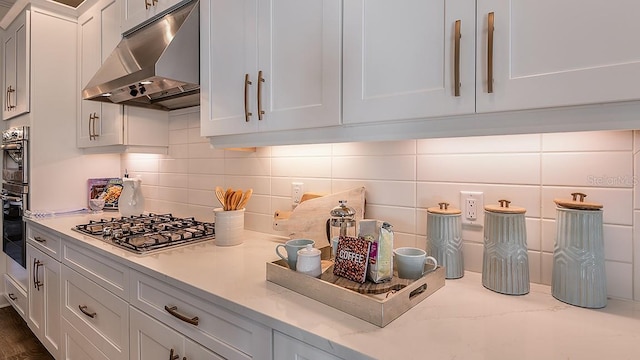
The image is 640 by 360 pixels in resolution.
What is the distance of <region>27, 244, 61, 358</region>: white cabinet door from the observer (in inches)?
72.9

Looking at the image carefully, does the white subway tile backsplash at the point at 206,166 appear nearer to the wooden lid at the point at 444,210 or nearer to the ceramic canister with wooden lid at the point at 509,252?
the wooden lid at the point at 444,210

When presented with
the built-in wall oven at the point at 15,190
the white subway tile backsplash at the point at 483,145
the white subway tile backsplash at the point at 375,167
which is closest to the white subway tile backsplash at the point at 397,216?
the white subway tile backsplash at the point at 375,167

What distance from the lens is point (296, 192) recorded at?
60.2 inches

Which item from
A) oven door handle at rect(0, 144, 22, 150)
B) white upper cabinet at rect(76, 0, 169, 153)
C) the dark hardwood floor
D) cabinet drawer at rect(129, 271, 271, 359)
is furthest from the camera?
oven door handle at rect(0, 144, 22, 150)

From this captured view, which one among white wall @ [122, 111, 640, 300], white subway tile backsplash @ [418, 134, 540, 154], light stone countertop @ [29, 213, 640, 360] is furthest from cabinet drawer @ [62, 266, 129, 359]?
white subway tile backsplash @ [418, 134, 540, 154]

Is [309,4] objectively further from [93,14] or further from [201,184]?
[93,14]

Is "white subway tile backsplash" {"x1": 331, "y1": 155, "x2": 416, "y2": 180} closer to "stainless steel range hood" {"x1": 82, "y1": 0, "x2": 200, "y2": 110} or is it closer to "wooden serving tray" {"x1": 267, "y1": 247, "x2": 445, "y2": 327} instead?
"wooden serving tray" {"x1": 267, "y1": 247, "x2": 445, "y2": 327}

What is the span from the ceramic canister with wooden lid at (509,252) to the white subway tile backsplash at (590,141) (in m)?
0.21

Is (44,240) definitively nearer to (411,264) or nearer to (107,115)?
(107,115)

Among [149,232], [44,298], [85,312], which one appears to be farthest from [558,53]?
[44,298]

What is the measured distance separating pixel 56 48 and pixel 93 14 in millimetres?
413

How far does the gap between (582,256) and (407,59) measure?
68 cm

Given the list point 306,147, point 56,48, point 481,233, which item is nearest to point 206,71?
point 306,147

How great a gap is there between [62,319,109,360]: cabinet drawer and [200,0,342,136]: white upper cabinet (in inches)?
45.6
